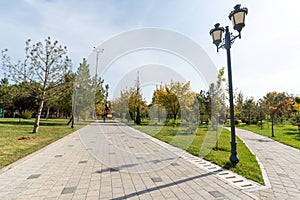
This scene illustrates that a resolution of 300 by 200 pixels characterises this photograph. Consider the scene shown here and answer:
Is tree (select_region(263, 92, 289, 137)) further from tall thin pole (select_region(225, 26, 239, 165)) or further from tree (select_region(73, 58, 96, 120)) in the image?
tree (select_region(73, 58, 96, 120))

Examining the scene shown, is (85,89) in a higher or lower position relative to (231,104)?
higher

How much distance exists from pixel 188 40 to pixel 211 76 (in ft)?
8.27

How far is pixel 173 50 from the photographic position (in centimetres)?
841

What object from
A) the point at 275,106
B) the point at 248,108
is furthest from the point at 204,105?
the point at 248,108

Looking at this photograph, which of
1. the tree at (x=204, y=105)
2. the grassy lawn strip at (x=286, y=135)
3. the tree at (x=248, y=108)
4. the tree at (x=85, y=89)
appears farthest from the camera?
the tree at (x=248, y=108)

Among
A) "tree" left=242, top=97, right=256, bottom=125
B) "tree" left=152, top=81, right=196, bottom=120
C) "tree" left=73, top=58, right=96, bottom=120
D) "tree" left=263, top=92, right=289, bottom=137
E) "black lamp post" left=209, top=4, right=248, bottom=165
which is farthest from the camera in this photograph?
"tree" left=242, top=97, right=256, bottom=125

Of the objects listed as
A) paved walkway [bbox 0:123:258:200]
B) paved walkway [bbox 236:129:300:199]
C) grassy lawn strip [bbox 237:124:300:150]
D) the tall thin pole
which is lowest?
paved walkway [bbox 0:123:258:200]

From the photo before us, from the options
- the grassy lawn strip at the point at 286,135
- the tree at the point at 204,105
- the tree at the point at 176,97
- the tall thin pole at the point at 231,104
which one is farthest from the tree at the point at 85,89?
the grassy lawn strip at the point at 286,135

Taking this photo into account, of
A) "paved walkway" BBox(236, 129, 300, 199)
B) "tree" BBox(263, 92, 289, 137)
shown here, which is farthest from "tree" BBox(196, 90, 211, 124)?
"paved walkway" BBox(236, 129, 300, 199)

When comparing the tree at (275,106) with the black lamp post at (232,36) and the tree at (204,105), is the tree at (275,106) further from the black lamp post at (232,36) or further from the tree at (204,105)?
the black lamp post at (232,36)

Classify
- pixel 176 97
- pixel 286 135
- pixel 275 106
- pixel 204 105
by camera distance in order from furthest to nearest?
pixel 204 105 < pixel 176 97 < pixel 275 106 < pixel 286 135

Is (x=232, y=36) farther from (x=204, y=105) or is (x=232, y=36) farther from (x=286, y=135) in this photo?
(x=204, y=105)

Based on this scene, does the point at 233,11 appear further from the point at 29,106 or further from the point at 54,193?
the point at 29,106

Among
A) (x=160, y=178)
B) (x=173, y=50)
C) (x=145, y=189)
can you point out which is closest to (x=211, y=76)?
(x=173, y=50)
